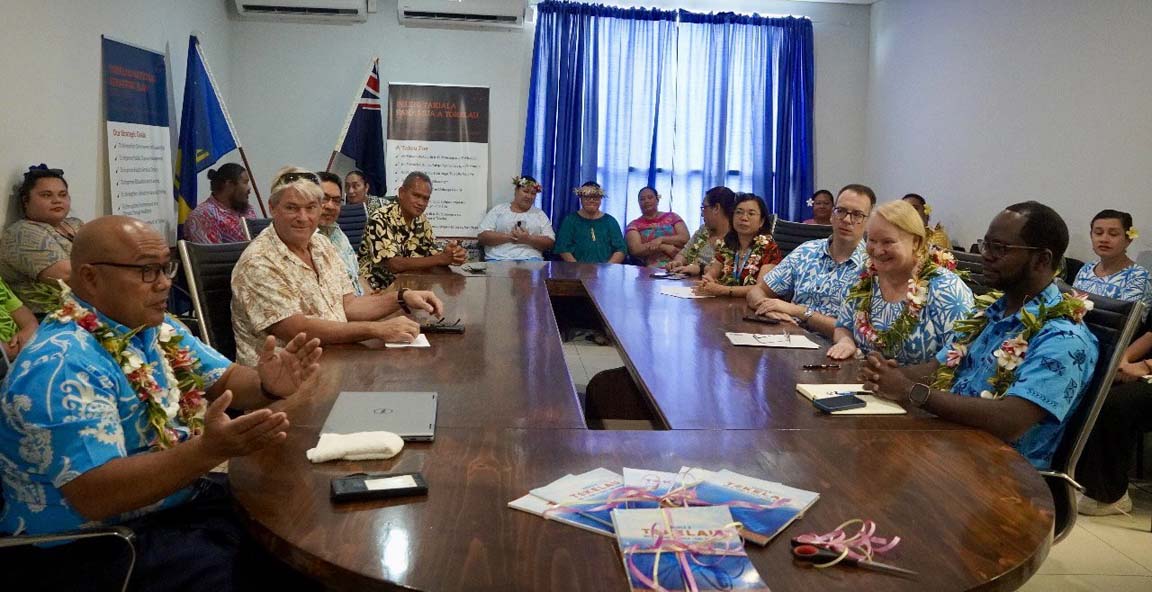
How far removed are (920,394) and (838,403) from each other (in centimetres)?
18

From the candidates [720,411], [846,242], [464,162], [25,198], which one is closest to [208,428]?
[720,411]

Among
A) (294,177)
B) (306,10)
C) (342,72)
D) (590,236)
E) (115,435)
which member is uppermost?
Answer: (306,10)

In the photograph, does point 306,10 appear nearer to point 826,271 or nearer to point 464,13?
point 464,13

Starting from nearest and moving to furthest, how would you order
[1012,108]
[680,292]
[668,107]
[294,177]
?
[294,177], [680,292], [1012,108], [668,107]

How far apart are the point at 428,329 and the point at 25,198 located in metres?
2.31

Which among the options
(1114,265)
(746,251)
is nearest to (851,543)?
(746,251)

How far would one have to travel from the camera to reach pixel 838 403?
212 centimetres

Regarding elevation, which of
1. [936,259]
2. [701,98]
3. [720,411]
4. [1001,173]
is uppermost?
[701,98]

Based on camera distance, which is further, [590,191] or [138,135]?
[590,191]

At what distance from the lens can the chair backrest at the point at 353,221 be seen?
559 centimetres

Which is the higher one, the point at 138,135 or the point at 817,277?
the point at 138,135

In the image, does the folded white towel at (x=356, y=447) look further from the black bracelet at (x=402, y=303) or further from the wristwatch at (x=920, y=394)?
the black bracelet at (x=402, y=303)

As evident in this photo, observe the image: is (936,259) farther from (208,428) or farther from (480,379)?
(208,428)

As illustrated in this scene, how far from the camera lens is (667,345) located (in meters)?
2.96
